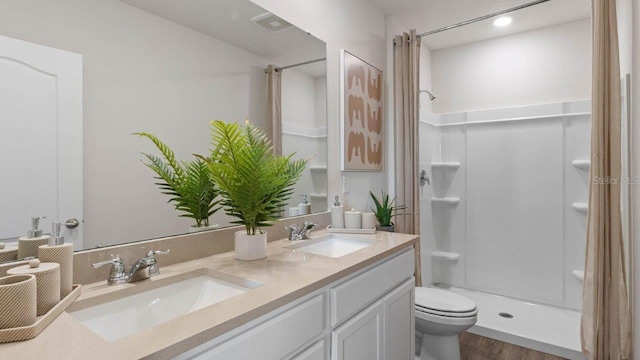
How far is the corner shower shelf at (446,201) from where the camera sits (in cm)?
323

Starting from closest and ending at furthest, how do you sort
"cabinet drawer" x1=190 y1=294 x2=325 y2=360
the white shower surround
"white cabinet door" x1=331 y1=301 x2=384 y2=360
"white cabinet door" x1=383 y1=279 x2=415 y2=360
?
1. "cabinet drawer" x1=190 y1=294 x2=325 y2=360
2. "white cabinet door" x1=331 y1=301 x2=384 y2=360
3. "white cabinet door" x1=383 y1=279 x2=415 y2=360
4. the white shower surround

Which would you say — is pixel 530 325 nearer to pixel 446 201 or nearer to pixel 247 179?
pixel 446 201

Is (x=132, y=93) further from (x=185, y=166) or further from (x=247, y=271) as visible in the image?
(x=247, y=271)

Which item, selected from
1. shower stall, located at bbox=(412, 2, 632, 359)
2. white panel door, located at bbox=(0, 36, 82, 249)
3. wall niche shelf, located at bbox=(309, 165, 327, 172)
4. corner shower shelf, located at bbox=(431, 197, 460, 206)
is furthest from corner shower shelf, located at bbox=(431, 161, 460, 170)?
white panel door, located at bbox=(0, 36, 82, 249)

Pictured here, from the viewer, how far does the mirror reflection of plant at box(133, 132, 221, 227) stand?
120 centimetres

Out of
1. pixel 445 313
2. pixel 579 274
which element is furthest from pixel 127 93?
pixel 579 274

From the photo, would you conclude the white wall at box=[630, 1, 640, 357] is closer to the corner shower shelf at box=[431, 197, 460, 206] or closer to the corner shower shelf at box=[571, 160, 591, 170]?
the corner shower shelf at box=[571, 160, 591, 170]

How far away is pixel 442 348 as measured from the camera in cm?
193

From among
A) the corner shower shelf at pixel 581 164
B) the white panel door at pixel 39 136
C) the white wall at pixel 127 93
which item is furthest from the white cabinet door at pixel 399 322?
the corner shower shelf at pixel 581 164

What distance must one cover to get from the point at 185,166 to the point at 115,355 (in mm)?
804

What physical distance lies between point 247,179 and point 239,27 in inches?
29.8

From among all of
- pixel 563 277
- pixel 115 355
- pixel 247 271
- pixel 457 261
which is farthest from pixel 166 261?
pixel 563 277

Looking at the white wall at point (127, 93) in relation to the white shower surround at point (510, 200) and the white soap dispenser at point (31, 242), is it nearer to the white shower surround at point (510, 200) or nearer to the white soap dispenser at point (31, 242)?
the white soap dispenser at point (31, 242)

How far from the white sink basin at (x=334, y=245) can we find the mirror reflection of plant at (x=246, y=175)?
0.42 meters
